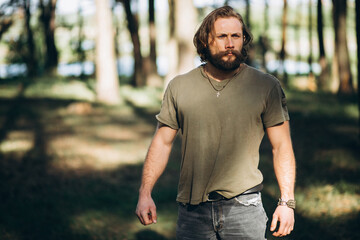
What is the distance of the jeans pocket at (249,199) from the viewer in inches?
119

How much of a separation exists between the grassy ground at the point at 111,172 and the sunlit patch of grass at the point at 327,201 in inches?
0.6

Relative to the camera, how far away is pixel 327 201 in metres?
7.25

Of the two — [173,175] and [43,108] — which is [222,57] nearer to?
[173,175]

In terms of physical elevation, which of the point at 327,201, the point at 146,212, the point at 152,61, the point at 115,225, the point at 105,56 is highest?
the point at 105,56

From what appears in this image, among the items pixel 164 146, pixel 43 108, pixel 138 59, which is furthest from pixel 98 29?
pixel 164 146

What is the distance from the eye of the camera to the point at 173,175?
948 cm

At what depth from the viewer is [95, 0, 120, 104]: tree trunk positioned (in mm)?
17422

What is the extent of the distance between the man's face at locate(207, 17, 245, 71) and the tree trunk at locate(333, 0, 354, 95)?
16.0 metres

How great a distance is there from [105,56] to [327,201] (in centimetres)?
1256

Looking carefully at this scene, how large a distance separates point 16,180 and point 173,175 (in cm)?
313

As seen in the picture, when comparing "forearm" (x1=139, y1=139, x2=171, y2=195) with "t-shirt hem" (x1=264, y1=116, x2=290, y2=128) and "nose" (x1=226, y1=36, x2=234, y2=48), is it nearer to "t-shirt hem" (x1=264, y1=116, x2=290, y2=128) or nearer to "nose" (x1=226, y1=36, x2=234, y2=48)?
"t-shirt hem" (x1=264, y1=116, x2=290, y2=128)

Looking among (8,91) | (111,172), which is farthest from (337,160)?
(8,91)

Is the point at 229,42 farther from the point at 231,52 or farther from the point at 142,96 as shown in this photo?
the point at 142,96

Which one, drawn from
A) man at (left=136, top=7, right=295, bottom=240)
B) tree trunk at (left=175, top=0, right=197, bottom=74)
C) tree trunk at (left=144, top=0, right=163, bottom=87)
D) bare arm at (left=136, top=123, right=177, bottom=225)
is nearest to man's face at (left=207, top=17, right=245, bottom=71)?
man at (left=136, top=7, right=295, bottom=240)
